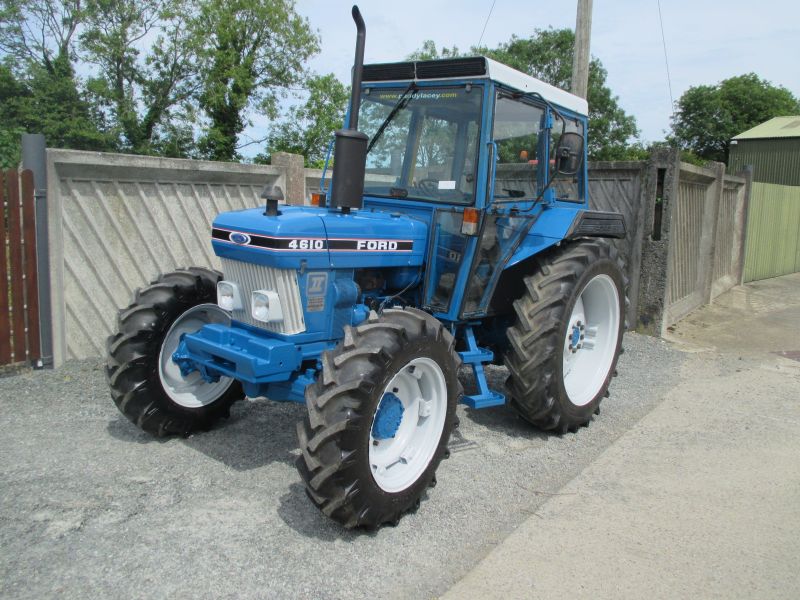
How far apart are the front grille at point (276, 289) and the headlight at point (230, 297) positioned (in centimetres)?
3

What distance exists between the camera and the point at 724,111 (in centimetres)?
4431

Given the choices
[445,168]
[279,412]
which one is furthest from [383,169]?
[279,412]

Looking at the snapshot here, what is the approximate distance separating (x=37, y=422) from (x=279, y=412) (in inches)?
65.2

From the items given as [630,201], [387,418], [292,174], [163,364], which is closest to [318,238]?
[387,418]

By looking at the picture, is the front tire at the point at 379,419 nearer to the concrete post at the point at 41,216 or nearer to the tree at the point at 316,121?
Result: the concrete post at the point at 41,216

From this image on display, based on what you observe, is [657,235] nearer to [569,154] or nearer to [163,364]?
[569,154]

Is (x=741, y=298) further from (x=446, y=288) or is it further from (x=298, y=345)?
(x=298, y=345)

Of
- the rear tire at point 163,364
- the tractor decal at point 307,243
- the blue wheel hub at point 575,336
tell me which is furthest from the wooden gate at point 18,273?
the blue wheel hub at point 575,336

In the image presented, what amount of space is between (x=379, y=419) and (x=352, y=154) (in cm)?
147

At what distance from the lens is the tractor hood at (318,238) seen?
3.60m

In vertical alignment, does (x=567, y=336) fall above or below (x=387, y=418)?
above

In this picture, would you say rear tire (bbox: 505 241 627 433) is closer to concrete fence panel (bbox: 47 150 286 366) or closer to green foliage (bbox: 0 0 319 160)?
concrete fence panel (bbox: 47 150 286 366)

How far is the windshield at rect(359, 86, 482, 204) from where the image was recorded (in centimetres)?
432

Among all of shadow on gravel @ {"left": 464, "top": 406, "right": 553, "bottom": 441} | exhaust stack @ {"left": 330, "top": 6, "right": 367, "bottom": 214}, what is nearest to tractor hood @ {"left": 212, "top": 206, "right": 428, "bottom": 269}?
exhaust stack @ {"left": 330, "top": 6, "right": 367, "bottom": 214}
